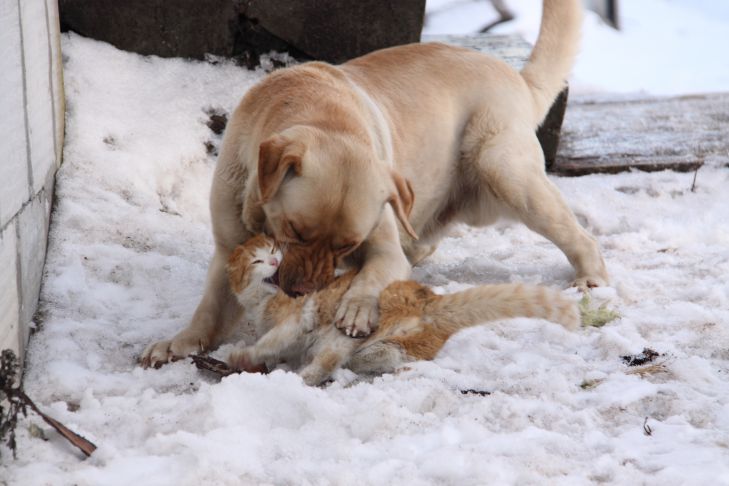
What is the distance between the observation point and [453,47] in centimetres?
489

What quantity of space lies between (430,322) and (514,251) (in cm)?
179

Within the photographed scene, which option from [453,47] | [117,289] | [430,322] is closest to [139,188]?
[117,289]

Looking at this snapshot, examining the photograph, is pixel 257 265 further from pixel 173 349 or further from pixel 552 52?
pixel 552 52

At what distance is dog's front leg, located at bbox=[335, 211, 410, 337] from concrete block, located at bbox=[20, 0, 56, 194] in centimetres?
126

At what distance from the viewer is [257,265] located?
11.0 feet

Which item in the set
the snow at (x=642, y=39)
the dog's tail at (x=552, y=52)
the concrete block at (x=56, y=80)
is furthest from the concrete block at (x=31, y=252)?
the snow at (x=642, y=39)

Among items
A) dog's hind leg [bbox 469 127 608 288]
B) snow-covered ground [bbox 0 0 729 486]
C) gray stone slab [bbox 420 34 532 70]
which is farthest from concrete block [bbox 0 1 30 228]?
gray stone slab [bbox 420 34 532 70]

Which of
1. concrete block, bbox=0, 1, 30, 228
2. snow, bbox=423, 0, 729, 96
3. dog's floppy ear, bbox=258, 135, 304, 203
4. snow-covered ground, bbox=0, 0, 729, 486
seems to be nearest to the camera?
snow-covered ground, bbox=0, 0, 729, 486

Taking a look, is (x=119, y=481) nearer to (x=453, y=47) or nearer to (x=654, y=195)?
(x=453, y=47)

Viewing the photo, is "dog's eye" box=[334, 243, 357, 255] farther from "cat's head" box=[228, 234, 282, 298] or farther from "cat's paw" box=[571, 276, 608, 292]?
"cat's paw" box=[571, 276, 608, 292]

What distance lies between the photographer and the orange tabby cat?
3.17 metres

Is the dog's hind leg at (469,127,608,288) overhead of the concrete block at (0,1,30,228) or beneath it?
beneath

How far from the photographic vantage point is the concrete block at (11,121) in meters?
2.80

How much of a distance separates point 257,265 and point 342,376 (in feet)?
1.72
